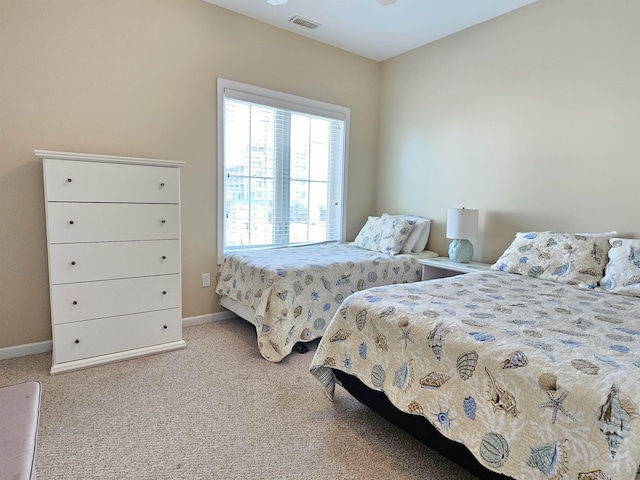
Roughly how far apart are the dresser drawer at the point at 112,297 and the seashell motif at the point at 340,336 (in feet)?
4.56

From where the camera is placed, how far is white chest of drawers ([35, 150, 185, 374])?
2.29 meters

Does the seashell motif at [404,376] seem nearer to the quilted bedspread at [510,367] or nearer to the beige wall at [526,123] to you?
the quilted bedspread at [510,367]

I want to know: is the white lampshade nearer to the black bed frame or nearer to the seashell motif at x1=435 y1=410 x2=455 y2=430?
the black bed frame

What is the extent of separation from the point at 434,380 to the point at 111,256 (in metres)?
2.14

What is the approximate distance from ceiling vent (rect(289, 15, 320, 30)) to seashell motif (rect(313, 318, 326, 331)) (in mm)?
2624

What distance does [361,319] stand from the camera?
5.86ft

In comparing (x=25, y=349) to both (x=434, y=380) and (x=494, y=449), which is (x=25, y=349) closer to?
(x=434, y=380)

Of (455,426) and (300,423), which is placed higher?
(455,426)

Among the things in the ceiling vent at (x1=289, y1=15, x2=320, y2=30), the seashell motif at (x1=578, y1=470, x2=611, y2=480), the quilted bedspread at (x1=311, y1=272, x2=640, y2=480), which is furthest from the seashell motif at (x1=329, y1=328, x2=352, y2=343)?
the ceiling vent at (x1=289, y1=15, x2=320, y2=30)

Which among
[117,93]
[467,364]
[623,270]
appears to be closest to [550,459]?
[467,364]

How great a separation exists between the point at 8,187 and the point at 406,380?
8.95 feet

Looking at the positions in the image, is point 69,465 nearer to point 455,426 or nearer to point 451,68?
point 455,426

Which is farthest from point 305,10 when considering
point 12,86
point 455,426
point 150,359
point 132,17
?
point 455,426

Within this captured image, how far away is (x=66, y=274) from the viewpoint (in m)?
2.32
